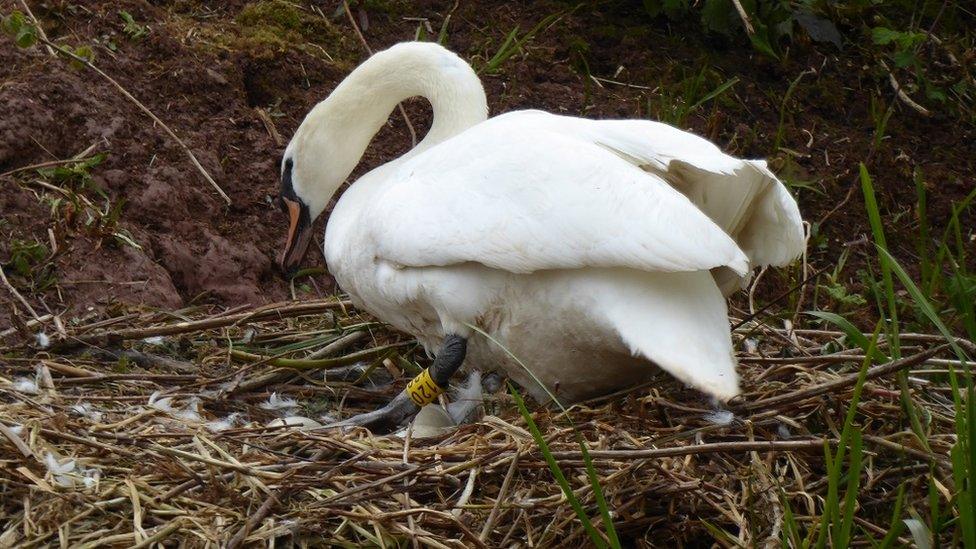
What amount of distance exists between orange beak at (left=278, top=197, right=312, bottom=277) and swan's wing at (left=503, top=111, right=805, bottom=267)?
1.14 metres

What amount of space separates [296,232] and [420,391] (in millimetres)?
933

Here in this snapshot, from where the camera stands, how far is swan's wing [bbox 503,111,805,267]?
3.46 metres

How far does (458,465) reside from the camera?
10.3 feet

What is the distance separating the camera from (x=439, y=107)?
4383mm

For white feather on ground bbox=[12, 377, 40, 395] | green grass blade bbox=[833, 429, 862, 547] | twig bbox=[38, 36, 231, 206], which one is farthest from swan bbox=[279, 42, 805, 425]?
twig bbox=[38, 36, 231, 206]

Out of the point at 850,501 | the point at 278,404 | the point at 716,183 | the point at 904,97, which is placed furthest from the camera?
the point at 904,97

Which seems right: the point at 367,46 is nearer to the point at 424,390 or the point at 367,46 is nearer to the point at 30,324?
the point at 30,324

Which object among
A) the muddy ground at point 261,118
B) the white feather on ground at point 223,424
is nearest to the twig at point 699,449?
the white feather on ground at point 223,424

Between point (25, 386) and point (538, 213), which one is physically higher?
point (538, 213)

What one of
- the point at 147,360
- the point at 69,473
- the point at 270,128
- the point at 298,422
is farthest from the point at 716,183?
the point at 270,128

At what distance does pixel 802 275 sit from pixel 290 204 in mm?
2008

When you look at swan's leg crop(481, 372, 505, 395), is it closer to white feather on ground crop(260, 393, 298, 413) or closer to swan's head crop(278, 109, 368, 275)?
white feather on ground crop(260, 393, 298, 413)

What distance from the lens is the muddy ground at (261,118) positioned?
15.9 feet

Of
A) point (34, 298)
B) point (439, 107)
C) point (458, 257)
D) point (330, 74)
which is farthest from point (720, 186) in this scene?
point (330, 74)
